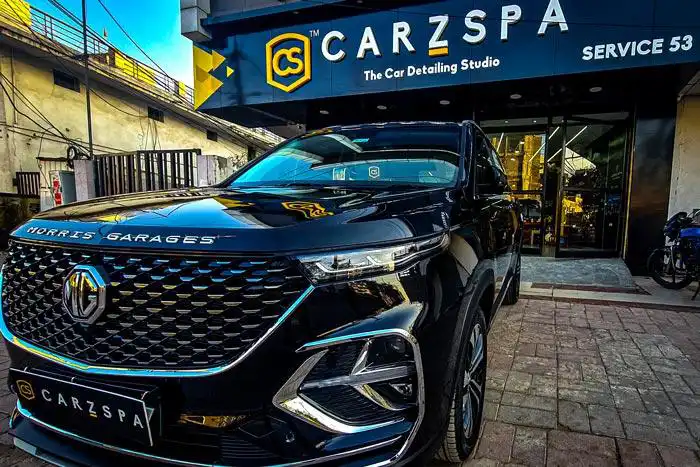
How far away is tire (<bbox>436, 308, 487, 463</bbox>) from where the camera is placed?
65.5 inches

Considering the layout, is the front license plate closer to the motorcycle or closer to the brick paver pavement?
the brick paver pavement

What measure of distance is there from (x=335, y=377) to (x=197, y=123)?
24.1 metres

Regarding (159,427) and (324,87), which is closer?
(159,427)

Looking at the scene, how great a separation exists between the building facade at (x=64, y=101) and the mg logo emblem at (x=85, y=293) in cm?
943

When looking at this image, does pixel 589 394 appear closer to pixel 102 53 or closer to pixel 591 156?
pixel 591 156

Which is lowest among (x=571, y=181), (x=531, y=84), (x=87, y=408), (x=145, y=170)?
(x=87, y=408)

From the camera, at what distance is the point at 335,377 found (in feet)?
3.95

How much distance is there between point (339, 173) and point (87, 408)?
175 centimetres

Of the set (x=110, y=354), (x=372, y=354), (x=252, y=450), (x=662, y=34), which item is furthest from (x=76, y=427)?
(x=662, y=34)

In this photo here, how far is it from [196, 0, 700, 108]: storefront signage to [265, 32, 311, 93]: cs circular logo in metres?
0.02

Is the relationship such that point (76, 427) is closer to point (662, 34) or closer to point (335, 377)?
point (335, 377)

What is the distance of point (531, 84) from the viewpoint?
6.55 m

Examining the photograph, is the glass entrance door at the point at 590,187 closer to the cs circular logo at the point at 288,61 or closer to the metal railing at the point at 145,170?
the cs circular logo at the point at 288,61

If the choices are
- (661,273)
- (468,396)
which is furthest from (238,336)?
(661,273)
